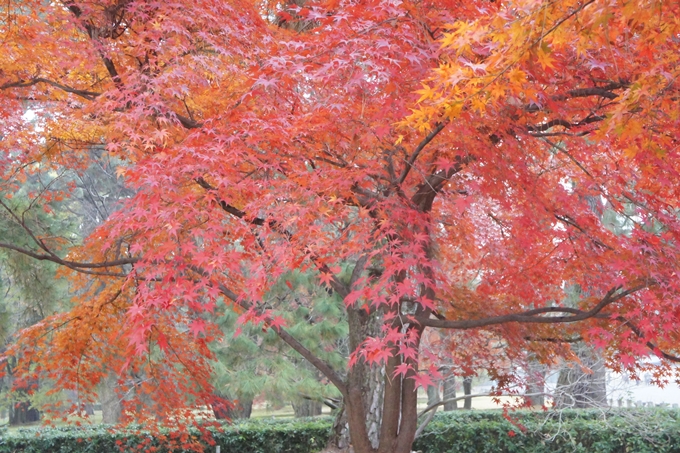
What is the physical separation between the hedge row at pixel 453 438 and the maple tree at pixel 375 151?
363cm

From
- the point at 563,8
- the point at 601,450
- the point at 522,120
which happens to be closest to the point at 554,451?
the point at 601,450

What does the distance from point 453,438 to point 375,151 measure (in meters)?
6.64

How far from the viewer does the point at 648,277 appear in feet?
14.4

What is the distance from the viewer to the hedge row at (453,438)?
9594 mm

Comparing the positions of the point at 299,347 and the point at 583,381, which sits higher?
the point at 299,347

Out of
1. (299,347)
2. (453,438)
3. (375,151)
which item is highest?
(375,151)

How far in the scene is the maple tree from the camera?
3.85 m

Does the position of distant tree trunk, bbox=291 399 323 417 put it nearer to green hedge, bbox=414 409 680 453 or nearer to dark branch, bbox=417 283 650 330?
green hedge, bbox=414 409 680 453

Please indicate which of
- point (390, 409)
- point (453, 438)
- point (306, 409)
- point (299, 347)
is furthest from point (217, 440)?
point (306, 409)

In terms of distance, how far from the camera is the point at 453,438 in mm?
10164

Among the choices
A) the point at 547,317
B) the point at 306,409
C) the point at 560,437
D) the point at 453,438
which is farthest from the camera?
the point at 306,409

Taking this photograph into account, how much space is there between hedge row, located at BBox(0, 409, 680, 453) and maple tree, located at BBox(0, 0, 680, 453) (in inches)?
143

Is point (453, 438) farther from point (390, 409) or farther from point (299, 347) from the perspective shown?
point (299, 347)

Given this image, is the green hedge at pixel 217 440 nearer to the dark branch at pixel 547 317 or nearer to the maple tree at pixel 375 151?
the maple tree at pixel 375 151
